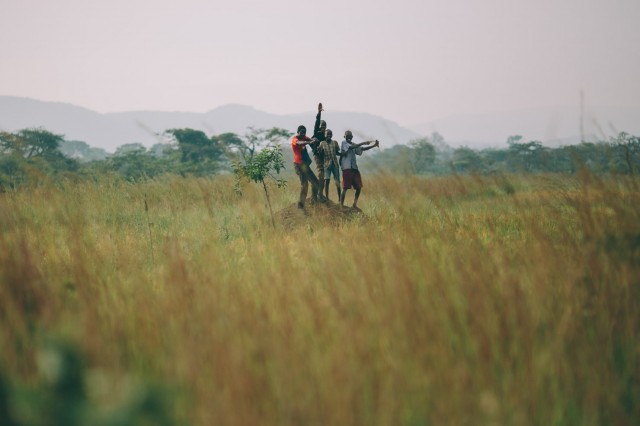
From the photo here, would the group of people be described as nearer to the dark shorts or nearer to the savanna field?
the dark shorts

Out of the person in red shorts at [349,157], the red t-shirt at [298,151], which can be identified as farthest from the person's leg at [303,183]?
the person in red shorts at [349,157]

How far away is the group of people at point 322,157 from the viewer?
7457mm

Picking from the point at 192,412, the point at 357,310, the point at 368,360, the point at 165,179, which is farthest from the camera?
the point at 165,179

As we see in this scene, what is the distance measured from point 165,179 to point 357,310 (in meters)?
10.8

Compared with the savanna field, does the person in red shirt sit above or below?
above

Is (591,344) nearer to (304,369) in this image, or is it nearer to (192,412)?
(304,369)

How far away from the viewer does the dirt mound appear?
6.98 metres

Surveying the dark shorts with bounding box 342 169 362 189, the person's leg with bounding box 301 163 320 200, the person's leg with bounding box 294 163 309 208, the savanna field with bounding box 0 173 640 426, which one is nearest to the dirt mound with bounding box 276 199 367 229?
the person's leg with bounding box 294 163 309 208

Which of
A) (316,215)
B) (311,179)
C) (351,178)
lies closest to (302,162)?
(311,179)

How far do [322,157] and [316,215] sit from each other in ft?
4.80

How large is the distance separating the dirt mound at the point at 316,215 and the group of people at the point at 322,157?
6.1 inches

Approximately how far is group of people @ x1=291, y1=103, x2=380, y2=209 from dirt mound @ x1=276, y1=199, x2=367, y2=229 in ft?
0.51

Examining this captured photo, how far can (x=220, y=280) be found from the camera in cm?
266

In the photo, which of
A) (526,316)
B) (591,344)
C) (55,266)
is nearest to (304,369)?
(526,316)
